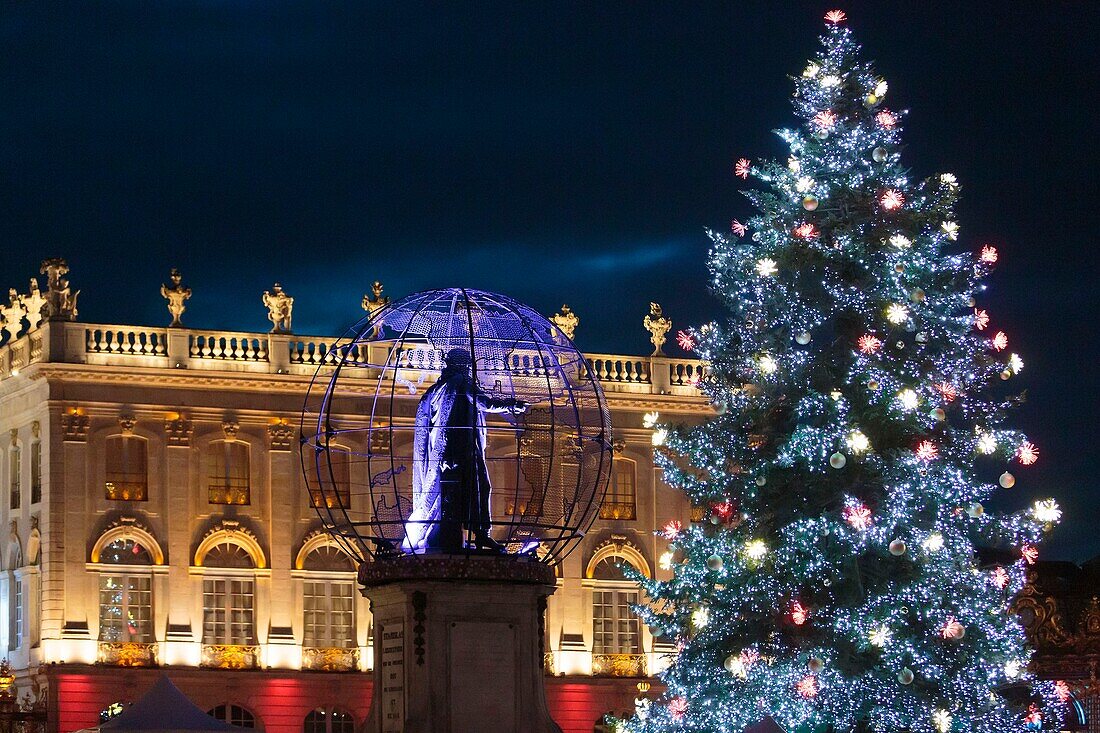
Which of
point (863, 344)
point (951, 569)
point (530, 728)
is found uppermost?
point (863, 344)

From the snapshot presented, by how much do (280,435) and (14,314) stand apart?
6.65 meters

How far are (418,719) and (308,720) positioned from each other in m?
27.3

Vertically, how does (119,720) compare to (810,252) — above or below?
below

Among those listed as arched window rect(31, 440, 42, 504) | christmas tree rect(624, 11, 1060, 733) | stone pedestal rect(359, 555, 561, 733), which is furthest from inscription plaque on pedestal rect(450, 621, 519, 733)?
arched window rect(31, 440, 42, 504)

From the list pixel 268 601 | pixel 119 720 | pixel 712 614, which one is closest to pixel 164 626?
pixel 268 601

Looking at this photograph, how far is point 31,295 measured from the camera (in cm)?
5650

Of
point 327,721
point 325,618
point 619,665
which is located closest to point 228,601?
point 325,618

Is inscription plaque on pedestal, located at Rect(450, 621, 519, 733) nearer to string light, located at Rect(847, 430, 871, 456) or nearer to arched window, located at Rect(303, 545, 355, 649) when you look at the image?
string light, located at Rect(847, 430, 871, 456)

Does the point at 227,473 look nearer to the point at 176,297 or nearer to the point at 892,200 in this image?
the point at 176,297

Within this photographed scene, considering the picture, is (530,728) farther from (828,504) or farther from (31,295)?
A: (31,295)

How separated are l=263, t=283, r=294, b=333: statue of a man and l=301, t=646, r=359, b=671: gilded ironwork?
24.3ft

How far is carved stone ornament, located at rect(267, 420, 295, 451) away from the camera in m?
57.5

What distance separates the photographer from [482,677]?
3050 cm

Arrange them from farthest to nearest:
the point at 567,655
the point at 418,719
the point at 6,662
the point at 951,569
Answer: the point at 567,655, the point at 6,662, the point at 951,569, the point at 418,719
